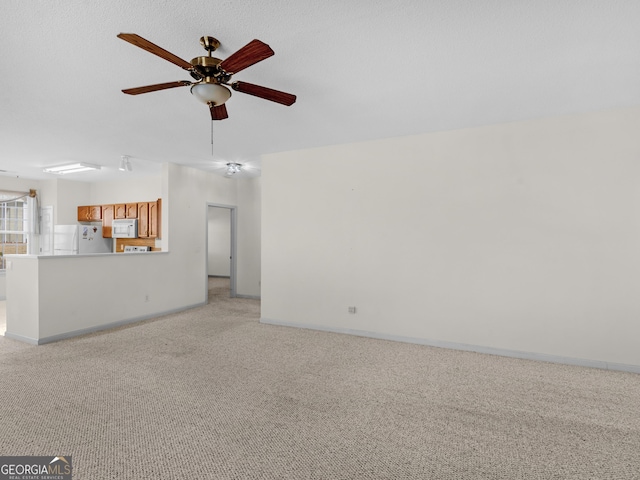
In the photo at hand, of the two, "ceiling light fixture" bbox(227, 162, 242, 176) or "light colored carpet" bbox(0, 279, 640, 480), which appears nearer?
"light colored carpet" bbox(0, 279, 640, 480)

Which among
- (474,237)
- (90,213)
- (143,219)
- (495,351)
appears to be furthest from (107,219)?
(495,351)

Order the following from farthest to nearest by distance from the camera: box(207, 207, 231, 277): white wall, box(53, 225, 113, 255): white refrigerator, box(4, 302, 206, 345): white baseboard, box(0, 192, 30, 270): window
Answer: box(207, 207, 231, 277): white wall < box(0, 192, 30, 270): window < box(53, 225, 113, 255): white refrigerator < box(4, 302, 206, 345): white baseboard

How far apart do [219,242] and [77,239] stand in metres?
4.39

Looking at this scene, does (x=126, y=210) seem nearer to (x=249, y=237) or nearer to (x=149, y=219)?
(x=149, y=219)

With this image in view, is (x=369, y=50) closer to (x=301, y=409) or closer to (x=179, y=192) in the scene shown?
(x=301, y=409)

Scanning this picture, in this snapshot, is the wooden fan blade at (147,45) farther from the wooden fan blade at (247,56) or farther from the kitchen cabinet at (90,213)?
the kitchen cabinet at (90,213)

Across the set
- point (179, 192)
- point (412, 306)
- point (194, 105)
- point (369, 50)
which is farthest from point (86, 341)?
point (369, 50)

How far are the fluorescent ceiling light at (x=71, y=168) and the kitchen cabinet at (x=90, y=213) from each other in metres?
1.16

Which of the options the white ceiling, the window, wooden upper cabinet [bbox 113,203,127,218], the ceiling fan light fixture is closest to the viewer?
the white ceiling

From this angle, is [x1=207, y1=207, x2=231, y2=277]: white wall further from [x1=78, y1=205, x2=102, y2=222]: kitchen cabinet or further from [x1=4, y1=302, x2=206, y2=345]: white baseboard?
[x1=4, y1=302, x2=206, y2=345]: white baseboard

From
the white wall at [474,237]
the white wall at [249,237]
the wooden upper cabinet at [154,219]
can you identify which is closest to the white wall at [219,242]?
the white wall at [249,237]

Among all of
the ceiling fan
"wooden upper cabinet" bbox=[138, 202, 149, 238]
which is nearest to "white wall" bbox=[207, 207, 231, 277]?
"wooden upper cabinet" bbox=[138, 202, 149, 238]

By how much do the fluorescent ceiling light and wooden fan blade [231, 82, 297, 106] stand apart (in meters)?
4.80

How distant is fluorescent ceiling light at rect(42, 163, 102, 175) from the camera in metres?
5.91
